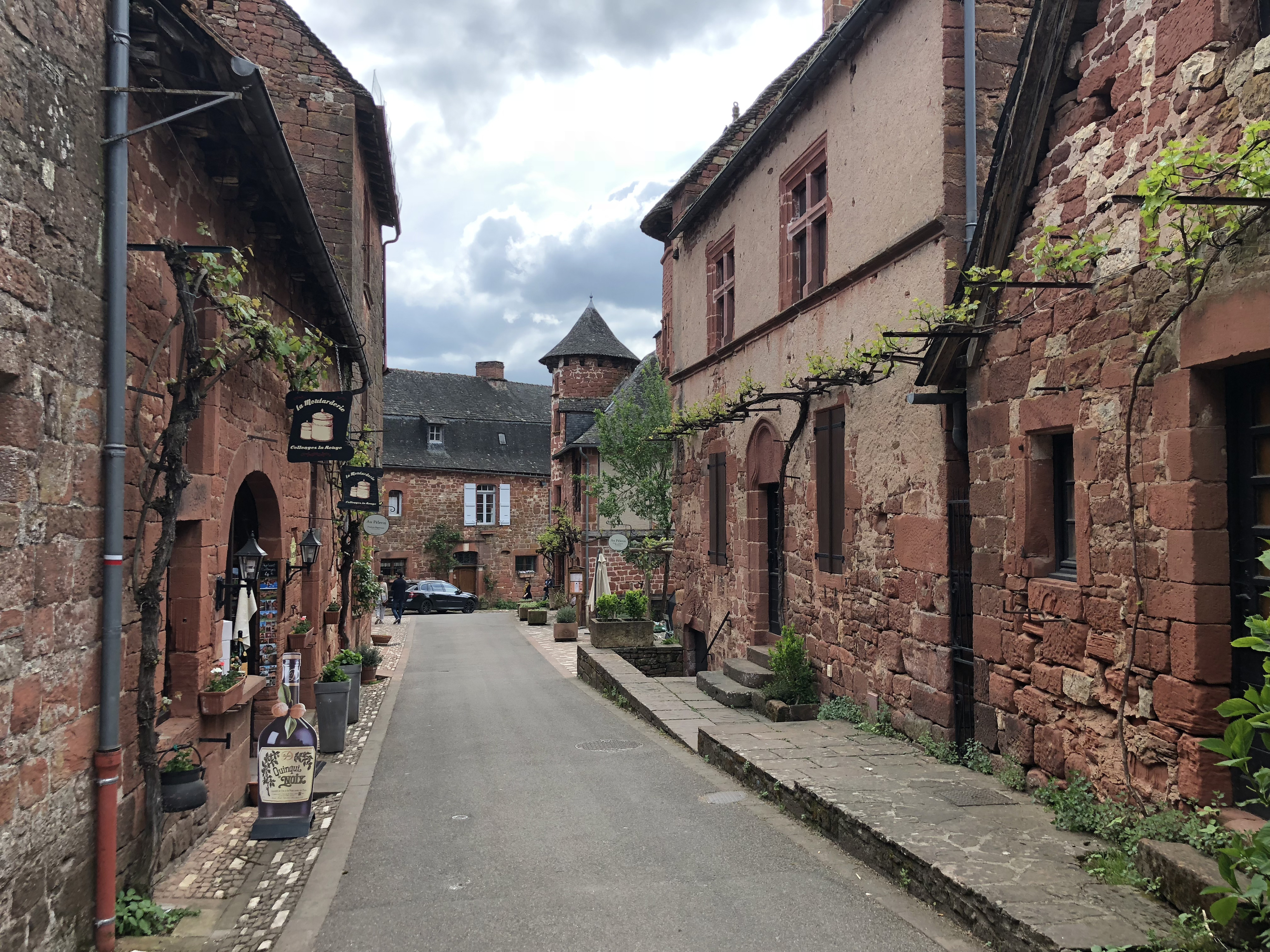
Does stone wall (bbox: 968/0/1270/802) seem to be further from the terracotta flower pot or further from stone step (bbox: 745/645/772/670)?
the terracotta flower pot

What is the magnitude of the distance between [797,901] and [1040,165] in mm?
4815

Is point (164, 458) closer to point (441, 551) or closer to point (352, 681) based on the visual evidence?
point (352, 681)

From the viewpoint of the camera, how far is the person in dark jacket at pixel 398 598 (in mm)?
29281

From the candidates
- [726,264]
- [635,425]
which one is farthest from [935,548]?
[635,425]

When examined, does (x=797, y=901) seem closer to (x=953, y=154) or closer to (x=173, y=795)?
(x=173, y=795)

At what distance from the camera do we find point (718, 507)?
547 inches

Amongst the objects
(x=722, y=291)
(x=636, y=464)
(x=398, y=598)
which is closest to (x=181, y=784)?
(x=722, y=291)

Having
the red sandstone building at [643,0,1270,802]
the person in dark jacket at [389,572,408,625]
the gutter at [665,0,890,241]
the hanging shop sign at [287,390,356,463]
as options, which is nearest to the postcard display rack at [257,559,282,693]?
the hanging shop sign at [287,390,356,463]

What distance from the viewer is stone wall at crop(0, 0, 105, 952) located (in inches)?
150

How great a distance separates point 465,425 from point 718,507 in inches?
1176

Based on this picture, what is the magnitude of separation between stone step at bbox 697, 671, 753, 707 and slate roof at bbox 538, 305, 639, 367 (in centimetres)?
2419

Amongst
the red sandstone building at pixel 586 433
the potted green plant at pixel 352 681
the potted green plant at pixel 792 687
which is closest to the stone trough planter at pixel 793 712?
the potted green plant at pixel 792 687

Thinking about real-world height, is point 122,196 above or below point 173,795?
above

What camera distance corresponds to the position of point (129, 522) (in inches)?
193
